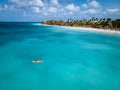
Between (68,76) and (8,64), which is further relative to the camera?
(8,64)

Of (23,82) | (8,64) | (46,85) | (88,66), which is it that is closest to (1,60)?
(8,64)

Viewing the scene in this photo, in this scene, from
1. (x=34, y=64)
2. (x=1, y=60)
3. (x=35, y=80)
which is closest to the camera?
(x=35, y=80)

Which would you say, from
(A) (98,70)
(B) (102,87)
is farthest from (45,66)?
(B) (102,87)

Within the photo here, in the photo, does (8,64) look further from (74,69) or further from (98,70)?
(98,70)

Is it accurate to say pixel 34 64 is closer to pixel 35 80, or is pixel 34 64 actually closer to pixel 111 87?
pixel 35 80

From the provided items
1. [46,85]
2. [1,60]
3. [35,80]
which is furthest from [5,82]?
[1,60]

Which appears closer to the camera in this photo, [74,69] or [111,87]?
[111,87]

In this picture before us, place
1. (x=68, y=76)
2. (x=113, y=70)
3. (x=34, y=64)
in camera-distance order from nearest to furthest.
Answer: (x=68, y=76), (x=113, y=70), (x=34, y=64)

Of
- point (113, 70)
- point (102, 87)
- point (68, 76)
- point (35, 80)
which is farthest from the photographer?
point (113, 70)

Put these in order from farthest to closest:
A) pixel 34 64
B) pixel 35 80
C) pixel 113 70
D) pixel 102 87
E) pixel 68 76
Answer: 1. pixel 34 64
2. pixel 113 70
3. pixel 68 76
4. pixel 35 80
5. pixel 102 87
